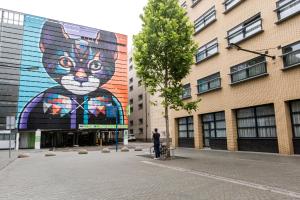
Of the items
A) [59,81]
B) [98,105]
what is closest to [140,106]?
[98,105]

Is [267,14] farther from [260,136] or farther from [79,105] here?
[79,105]

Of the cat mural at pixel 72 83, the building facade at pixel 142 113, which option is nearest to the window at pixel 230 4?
the cat mural at pixel 72 83

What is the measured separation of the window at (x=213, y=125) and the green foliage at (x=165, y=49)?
19.6ft

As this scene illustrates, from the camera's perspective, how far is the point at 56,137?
4853cm

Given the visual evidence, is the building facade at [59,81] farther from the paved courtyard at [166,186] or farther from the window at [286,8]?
the paved courtyard at [166,186]

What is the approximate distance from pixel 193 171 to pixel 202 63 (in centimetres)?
1529

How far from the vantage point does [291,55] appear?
15.6 metres

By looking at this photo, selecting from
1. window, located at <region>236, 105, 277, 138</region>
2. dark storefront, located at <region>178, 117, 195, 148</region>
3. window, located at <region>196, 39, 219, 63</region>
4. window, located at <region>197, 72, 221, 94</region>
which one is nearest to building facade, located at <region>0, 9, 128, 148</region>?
dark storefront, located at <region>178, 117, 195, 148</region>

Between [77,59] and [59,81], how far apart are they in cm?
559

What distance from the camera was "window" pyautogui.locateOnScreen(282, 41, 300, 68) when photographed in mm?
15227

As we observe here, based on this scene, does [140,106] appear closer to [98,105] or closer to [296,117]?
[98,105]

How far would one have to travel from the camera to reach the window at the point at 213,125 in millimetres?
21812

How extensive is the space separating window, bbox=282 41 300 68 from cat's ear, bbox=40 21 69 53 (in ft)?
137

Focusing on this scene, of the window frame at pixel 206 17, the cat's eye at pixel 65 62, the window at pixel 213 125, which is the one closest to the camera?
the window at pixel 213 125
